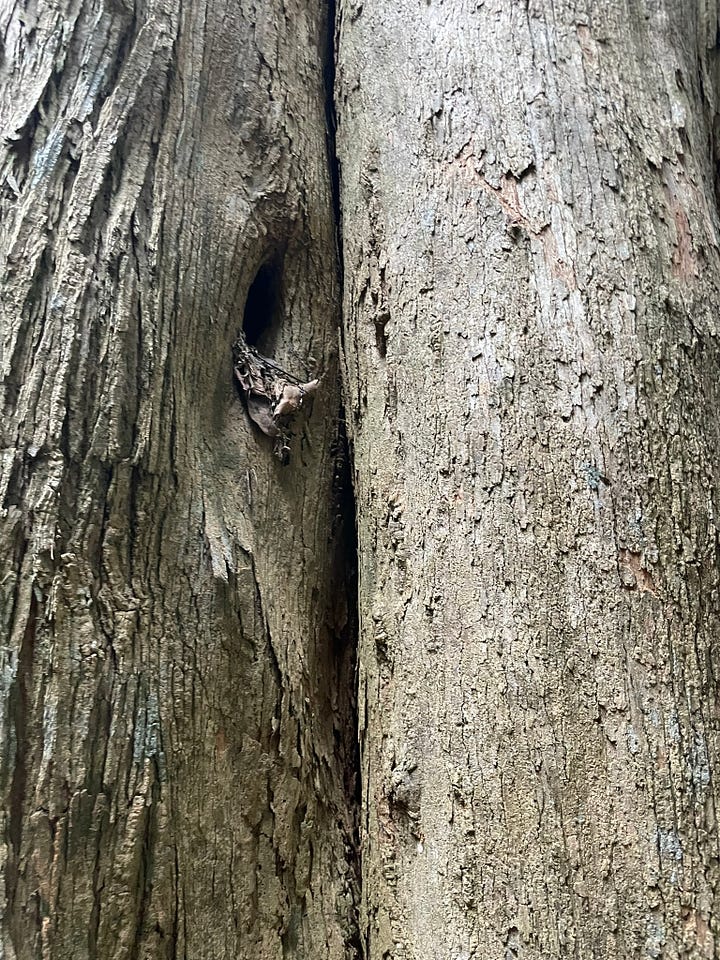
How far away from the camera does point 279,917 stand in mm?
1019

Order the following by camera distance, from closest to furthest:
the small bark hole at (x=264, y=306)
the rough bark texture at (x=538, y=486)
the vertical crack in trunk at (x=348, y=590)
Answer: the rough bark texture at (x=538, y=486)
the vertical crack in trunk at (x=348, y=590)
the small bark hole at (x=264, y=306)

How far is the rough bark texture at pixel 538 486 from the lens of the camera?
0.84 metres

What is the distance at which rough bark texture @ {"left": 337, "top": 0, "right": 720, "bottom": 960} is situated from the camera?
2.77 feet

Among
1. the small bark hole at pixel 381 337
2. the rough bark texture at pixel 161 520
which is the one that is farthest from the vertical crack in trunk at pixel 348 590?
the small bark hole at pixel 381 337

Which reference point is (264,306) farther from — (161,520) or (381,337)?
(161,520)

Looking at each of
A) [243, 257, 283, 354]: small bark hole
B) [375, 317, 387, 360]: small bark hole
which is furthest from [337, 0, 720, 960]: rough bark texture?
[243, 257, 283, 354]: small bark hole

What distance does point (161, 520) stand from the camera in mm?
1039

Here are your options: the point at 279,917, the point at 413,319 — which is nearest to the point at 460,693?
the point at 279,917

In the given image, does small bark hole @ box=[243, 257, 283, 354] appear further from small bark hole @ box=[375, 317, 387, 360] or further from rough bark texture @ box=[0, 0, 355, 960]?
small bark hole @ box=[375, 317, 387, 360]

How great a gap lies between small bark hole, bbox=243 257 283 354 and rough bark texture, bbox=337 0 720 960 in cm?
12

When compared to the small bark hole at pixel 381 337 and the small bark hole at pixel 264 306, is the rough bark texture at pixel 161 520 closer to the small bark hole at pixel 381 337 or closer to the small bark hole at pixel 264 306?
the small bark hole at pixel 264 306

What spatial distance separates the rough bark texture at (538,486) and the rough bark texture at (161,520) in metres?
0.10

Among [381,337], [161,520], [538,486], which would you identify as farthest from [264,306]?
[538,486]

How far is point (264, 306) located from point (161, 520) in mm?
407
